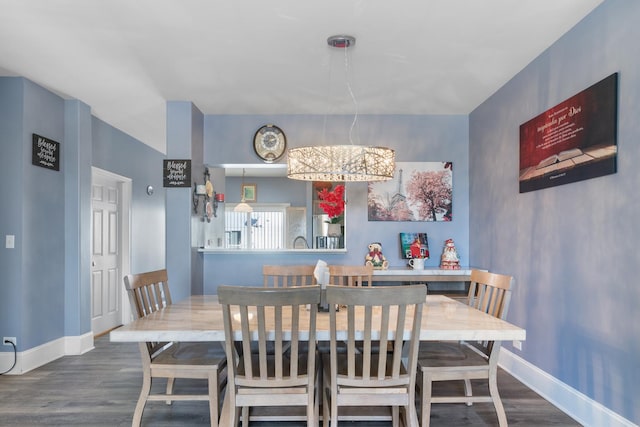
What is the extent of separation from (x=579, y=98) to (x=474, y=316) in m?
1.47

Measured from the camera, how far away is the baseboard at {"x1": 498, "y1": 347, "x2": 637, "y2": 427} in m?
2.42

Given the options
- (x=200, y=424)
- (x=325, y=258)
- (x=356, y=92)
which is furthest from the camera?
(x=325, y=258)

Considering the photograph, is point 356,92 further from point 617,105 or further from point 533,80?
point 617,105

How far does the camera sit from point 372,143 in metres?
4.69

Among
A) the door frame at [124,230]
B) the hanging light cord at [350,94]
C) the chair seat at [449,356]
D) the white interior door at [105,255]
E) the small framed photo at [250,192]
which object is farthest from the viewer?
the small framed photo at [250,192]

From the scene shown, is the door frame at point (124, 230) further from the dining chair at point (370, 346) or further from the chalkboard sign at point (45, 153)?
the dining chair at point (370, 346)

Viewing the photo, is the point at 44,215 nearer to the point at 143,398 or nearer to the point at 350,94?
the point at 143,398

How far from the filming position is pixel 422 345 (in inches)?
108

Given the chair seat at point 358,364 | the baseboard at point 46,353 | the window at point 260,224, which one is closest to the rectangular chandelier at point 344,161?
the chair seat at point 358,364

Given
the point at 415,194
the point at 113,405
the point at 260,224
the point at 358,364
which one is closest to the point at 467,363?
the point at 358,364

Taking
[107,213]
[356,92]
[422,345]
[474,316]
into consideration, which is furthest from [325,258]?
[107,213]

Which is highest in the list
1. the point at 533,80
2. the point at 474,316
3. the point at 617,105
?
the point at 533,80

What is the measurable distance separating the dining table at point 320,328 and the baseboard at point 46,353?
1876 millimetres

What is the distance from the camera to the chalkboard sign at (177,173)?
4320mm
